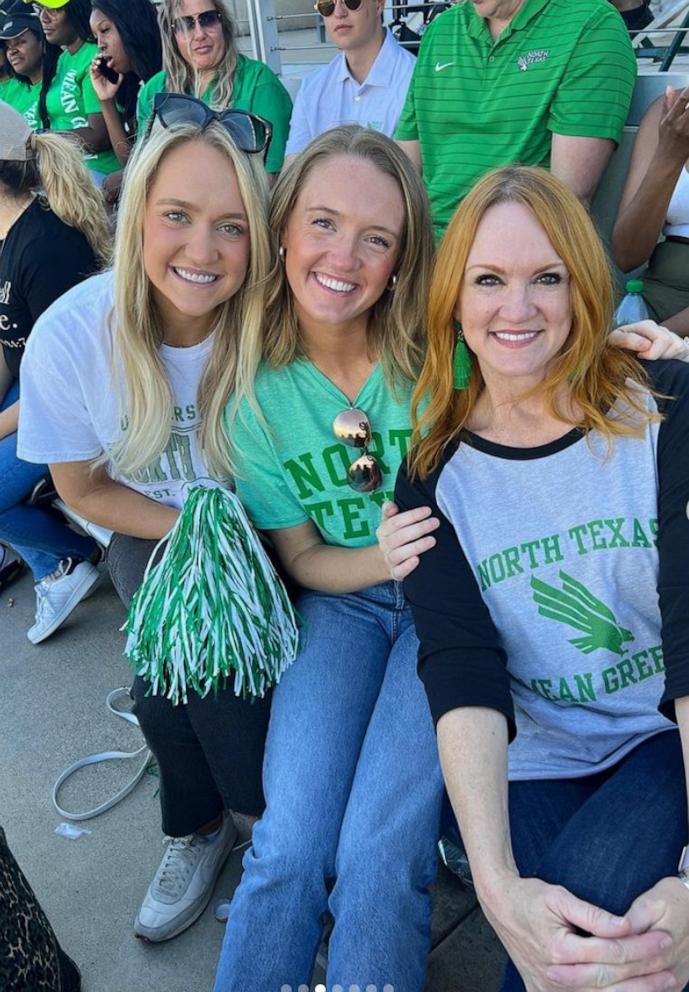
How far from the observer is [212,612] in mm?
1820

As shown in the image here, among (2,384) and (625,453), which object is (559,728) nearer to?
(625,453)

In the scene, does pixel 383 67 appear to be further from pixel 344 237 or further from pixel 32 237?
pixel 344 237

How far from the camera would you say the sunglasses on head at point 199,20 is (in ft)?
12.1

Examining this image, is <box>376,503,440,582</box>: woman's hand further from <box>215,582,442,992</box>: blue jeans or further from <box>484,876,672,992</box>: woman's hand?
<box>484,876,672,992</box>: woman's hand

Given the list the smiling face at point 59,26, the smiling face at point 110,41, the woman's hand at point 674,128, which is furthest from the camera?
the smiling face at point 59,26

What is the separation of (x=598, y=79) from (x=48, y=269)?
5.90 ft

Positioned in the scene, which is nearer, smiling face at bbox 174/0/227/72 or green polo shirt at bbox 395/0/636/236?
green polo shirt at bbox 395/0/636/236

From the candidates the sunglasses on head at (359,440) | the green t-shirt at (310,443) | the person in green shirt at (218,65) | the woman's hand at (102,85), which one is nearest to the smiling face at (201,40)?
the person in green shirt at (218,65)

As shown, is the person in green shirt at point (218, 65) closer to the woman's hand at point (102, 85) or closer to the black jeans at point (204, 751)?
the woman's hand at point (102, 85)

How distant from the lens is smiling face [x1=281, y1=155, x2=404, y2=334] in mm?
1842

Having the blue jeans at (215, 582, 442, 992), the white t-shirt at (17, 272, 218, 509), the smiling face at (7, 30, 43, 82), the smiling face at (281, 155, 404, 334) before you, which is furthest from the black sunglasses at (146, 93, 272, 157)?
the smiling face at (7, 30, 43, 82)

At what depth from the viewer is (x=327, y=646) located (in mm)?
1868

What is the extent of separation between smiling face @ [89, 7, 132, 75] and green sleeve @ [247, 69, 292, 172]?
1.30 meters

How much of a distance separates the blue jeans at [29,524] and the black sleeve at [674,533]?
2241 millimetres
